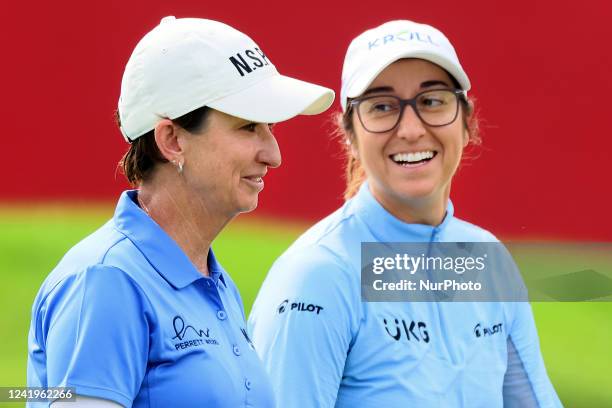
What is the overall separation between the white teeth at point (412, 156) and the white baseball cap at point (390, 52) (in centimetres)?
19

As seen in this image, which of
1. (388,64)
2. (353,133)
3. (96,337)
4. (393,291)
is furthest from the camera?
(353,133)

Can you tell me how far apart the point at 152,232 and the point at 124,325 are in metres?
0.26

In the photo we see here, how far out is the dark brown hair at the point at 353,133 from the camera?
2746mm

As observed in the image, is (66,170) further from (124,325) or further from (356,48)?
(124,325)

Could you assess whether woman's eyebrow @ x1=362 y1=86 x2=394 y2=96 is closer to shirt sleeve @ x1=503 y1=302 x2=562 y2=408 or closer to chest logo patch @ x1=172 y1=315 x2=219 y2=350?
shirt sleeve @ x1=503 y1=302 x2=562 y2=408

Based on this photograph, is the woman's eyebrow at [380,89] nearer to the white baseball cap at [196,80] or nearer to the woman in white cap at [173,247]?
the woman in white cap at [173,247]

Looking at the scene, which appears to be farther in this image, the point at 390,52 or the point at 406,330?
the point at 390,52

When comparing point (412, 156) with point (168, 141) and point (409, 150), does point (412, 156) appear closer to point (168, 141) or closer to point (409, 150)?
point (409, 150)

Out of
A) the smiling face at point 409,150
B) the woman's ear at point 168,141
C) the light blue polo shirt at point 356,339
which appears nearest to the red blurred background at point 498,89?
the smiling face at point 409,150

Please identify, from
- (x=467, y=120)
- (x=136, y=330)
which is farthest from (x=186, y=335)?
(x=467, y=120)

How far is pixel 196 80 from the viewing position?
1875 mm

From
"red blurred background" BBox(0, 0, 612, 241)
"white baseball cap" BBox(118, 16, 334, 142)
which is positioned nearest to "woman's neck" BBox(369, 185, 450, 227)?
"white baseball cap" BBox(118, 16, 334, 142)

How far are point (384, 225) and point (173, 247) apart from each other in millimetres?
850

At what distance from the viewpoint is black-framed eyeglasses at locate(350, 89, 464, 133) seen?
2641 mm
